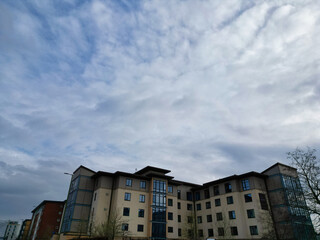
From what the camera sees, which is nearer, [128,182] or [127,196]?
[127,196]

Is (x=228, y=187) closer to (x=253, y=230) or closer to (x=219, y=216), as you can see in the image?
(x=219, y=216)

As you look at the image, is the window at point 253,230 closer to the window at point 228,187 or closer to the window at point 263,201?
the window at point 263,201

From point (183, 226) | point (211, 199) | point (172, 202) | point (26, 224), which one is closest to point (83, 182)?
point (172, 202)

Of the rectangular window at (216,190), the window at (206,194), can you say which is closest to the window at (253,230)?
the rectangular window at (216,190)

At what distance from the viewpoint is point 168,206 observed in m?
52.4

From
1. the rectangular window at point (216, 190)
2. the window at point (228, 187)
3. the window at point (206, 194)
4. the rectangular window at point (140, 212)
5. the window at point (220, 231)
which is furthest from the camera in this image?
the window at point (206, 194)

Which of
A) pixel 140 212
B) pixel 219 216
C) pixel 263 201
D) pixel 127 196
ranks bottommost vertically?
pixel 219 216

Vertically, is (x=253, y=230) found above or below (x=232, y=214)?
below

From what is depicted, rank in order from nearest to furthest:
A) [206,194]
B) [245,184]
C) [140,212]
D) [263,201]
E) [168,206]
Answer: [263,201] → [245,184] → [140,212] → [168,206] → [206,194]

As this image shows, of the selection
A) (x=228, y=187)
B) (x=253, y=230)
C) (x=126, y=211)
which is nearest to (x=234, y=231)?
(x=253, y=230)

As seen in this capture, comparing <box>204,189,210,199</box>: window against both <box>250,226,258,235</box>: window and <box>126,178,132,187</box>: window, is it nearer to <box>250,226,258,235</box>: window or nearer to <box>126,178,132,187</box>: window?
<box>250,226,258,235</box>: window

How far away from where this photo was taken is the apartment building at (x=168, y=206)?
43625mm

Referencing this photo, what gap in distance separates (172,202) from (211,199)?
9.05 meters

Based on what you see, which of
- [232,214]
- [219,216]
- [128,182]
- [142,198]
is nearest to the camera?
[232,214]
